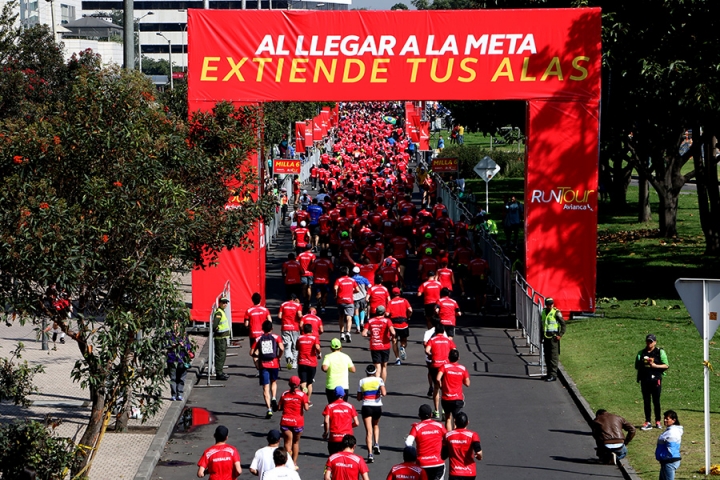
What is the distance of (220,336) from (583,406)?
6467 mm

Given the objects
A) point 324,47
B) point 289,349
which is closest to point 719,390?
point 289,349

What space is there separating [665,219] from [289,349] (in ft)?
66.5

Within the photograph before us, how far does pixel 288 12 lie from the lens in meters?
24.2

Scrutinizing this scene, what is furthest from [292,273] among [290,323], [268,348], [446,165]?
[446,165]

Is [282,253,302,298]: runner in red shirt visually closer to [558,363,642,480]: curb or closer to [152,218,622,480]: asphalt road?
[152,218,622,480]: asphalt road

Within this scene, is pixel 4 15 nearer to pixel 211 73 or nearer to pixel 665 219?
pixel 211 73

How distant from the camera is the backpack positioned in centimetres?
1816

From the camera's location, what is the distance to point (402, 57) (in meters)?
24.3

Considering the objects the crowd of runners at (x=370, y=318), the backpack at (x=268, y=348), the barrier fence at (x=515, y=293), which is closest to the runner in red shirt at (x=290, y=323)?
the crowd of runners at (x=370, y=318)

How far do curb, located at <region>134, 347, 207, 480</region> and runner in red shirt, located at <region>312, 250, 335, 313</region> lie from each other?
6.09 meters

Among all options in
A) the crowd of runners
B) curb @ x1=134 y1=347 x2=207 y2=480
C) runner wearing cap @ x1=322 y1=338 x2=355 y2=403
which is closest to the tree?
curb @ x1=134 y1=347 x2=207 y2=480

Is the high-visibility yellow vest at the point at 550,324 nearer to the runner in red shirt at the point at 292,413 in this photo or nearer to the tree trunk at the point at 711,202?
the runner in red shirt at the point at 292,413

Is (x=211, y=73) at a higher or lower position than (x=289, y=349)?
higher

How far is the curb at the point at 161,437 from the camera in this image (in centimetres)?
1500
